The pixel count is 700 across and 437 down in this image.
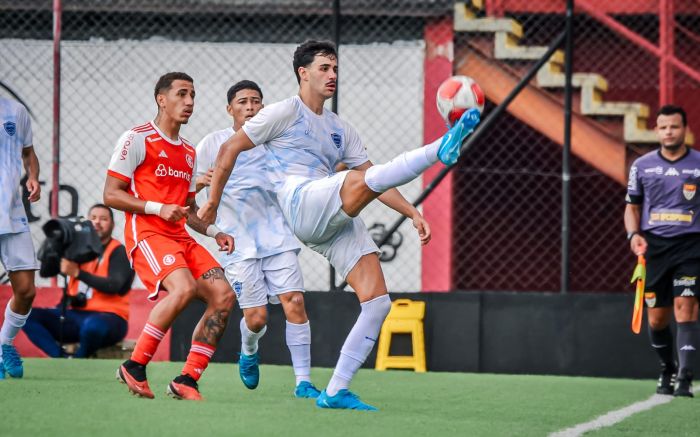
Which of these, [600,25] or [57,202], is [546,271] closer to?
[600,25]

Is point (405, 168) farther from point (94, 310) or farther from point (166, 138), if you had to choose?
point (94, 310)

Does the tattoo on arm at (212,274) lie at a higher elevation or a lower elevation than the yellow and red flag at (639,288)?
higher

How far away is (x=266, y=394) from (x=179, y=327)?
3.78 metres

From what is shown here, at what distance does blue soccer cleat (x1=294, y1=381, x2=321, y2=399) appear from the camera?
8.24 m

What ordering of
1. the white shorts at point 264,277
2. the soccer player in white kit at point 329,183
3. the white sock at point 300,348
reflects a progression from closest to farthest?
the soccer player in white kit at point 329,183 → the white sock at point 300,348 → the white shorts at point 264,277

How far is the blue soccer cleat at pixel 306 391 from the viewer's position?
824 centimetres

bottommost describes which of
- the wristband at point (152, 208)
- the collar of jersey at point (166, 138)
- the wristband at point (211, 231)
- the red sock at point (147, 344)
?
the red sock at point (147, 344)

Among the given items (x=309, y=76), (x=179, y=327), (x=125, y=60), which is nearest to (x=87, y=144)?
(x=125, y=60)

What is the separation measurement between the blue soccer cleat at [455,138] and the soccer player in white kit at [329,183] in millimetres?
61

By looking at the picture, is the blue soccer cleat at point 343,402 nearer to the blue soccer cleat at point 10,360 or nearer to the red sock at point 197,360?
the red sock at point 197,360

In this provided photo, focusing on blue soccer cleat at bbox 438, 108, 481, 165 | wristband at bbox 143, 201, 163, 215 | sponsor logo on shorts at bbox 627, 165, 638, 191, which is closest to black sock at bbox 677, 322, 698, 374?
sponsor logo on shorts at bbox 627, 165, 638, 191

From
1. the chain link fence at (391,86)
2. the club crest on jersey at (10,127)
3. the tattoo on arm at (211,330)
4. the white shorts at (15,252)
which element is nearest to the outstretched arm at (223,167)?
the tattoo on arm at (211,330)

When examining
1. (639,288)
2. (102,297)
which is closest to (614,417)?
(639,288)

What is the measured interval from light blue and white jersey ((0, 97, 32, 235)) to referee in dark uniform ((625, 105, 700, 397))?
4.38m
